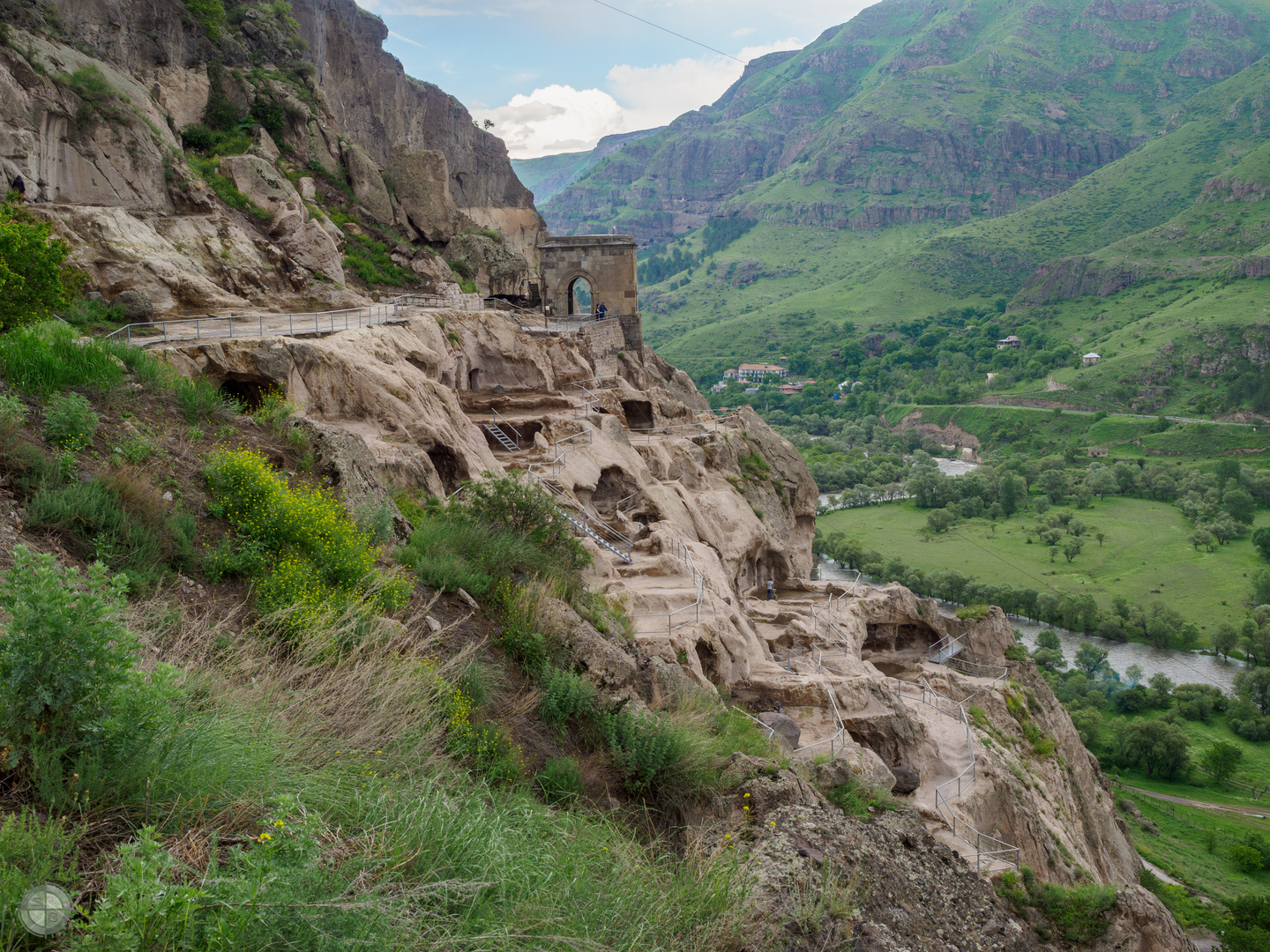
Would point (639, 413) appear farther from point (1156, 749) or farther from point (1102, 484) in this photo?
point (1102, 484)

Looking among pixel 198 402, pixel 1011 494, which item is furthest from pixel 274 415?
→ pixel 1011 494

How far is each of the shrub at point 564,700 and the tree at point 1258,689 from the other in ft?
189

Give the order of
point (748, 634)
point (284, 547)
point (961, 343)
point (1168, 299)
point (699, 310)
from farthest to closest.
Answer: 1. point (699, 310)
2. point (961, 343)
3. point (1168, 299)
4. point (748, 634)
5. point (284, 547)

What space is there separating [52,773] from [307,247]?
74.3ft

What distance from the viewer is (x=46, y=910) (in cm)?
301

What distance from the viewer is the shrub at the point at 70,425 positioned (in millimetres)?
7457

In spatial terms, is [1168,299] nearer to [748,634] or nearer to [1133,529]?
[1133,529]

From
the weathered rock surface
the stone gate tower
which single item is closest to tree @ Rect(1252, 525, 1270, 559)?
the stone gate tower

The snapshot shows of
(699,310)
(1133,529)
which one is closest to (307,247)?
(1133,529)

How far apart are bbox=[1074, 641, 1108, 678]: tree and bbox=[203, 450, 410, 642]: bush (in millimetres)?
58540

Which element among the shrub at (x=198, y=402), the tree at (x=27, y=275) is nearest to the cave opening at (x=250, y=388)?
the tree at (x=27, y=275)

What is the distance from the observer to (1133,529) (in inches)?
3115

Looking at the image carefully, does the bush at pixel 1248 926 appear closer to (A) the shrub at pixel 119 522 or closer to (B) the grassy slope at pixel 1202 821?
(B) the grassy slope at pixel 1202 821

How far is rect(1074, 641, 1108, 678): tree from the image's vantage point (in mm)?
55906
